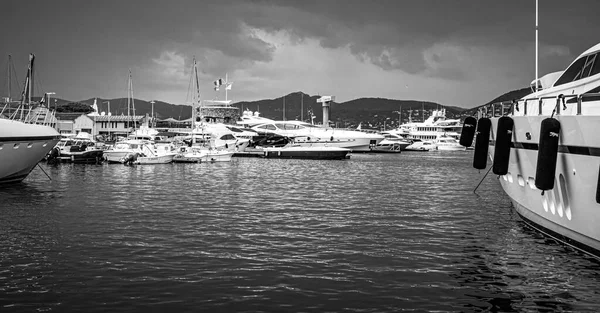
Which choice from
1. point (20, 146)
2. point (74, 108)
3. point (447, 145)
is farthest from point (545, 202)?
point (74, 108)

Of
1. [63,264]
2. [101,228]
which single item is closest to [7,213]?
[101,228]

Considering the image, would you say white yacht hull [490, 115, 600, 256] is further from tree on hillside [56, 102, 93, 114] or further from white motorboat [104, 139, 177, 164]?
tree on hillside [56, 102, 93, 114]

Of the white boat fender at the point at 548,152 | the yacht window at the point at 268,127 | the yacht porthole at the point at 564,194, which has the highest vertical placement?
the yacht window at the point at 268,127

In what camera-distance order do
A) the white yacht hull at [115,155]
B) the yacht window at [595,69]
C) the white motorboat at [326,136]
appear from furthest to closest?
the white motorboat at [326,136] < the white yacht hull at [115,155] < the yacht window at [595,69]

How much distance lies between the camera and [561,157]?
12.2 meters

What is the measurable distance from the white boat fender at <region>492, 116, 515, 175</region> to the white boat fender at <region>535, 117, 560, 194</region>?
114 inches

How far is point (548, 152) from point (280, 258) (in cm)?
686

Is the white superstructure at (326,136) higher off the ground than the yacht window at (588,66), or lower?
lower

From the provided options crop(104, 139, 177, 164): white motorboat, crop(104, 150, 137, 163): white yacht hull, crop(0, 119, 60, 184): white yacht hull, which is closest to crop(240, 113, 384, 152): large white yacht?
crop(104, 139, 177, 164): white motorboat

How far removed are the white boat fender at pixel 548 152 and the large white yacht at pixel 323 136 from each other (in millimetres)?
70328

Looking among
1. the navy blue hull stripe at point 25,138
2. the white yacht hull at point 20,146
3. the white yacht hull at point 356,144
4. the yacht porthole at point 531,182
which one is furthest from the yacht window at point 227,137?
the yacht porthole at point 531,182

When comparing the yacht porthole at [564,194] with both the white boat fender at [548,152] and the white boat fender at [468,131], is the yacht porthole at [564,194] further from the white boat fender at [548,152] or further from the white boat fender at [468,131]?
the white boat fender at [468,131]

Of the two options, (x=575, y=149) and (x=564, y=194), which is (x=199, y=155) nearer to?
(x=564, y=194)

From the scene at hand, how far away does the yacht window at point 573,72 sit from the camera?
54.2 feet
